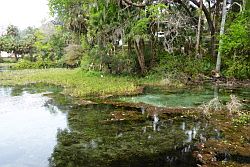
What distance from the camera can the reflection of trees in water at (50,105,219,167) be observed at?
24.8ft

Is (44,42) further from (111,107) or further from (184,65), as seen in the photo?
(111,107)

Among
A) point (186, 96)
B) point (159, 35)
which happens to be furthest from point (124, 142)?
point (159, 35)

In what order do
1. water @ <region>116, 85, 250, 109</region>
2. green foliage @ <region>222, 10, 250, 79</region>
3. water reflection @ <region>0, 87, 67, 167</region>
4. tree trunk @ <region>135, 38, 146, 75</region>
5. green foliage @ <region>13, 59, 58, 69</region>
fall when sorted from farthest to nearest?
green foliage @ <region>13, 59, 58, 69</region>
tree trunk @ <region>135, 38, 146, 75</region>
green foliage @ <region>222, 10, 250, 79</region>
water @ <region>116, 85, 250, 109</region>
water reflection @ <region>0, 87, 67, 167</region>

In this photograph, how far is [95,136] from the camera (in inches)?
373

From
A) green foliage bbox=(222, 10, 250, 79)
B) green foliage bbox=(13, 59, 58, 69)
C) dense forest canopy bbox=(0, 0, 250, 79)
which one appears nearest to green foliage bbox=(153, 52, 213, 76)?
dense forest canopy bbox=(0, 0, 250, 79)

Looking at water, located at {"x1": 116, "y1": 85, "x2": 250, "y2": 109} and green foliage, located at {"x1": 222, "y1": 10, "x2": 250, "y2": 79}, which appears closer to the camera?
water, located at {"x1": 116, "y1": 85, "x2": 250, "y2": 109}

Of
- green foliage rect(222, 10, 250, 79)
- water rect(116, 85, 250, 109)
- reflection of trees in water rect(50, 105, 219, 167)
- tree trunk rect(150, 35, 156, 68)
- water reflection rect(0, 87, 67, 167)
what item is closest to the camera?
reflection of trees in water rect(50, 105, 219, 167)

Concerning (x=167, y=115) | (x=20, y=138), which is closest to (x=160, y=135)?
(x=167, y=115)

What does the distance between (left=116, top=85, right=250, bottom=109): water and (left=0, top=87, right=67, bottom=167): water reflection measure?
12.5ft

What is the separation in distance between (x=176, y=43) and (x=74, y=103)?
12.1m

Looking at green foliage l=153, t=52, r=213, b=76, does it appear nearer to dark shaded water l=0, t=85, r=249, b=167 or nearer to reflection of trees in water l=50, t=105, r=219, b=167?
dark shaded water l=0, t=85, r=249, b=167

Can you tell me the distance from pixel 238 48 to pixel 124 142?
46.7 ft

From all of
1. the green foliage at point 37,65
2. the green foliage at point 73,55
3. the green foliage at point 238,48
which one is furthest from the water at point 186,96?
the green foliage at point 37,65

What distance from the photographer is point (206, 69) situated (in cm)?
2242
